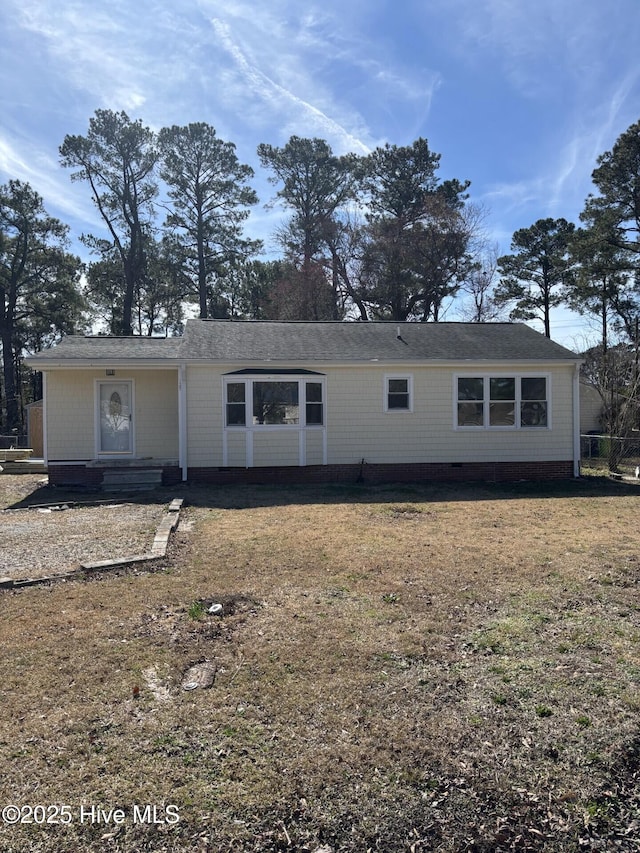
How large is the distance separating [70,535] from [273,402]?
6133mm

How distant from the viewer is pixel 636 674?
355 cm

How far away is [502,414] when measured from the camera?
44.5ft

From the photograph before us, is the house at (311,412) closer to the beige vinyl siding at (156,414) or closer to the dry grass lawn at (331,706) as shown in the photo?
the beige vinyl siding at (156,414)

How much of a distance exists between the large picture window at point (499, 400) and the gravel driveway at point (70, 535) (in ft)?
24.7

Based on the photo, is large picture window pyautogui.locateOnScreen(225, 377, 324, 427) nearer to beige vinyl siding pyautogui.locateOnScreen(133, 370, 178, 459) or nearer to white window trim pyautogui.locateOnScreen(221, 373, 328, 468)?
white window trim pyautogui.locateOnScreen(221, 373, 328, 468)

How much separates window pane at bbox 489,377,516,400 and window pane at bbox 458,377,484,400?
0.80ft

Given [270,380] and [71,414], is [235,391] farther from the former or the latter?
[71,414]

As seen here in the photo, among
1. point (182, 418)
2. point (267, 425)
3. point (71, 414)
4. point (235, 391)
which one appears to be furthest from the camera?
point (71, 414)

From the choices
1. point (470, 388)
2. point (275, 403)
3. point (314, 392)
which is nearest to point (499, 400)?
point (470, 388)

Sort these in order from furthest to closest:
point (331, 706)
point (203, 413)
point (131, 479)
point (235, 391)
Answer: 1. point (235, 391)
2. point (203, 413)
3. point (131, 479)
4. point (331, 706)

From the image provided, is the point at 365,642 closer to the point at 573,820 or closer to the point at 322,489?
the point at 573,820

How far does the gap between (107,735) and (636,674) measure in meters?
3.22

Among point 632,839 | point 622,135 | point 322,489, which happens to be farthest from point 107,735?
point 622,135

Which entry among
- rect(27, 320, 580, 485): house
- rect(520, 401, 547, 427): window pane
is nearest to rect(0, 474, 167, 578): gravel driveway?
rect(27, 320, 580, 485): house
